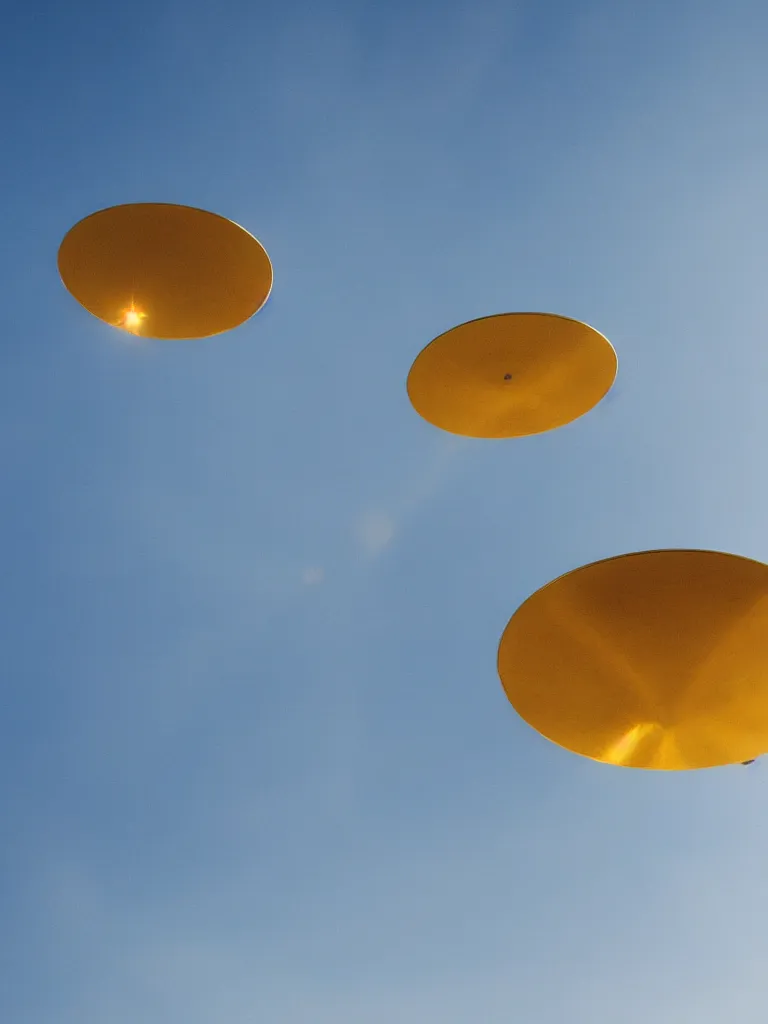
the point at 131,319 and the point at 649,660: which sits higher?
the point at 131,319

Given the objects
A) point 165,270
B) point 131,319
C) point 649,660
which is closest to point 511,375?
point 165,270

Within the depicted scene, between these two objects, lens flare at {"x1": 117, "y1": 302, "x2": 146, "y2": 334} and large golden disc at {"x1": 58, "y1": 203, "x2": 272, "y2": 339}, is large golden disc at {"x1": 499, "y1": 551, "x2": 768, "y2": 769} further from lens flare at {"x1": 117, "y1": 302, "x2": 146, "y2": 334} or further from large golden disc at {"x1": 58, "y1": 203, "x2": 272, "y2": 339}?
lens flare at {"x1": 117, "y1": 302, "x2": 146, "y2": 334}

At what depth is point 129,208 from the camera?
1222cm

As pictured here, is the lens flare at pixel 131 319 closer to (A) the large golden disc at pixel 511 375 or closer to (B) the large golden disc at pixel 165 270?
(B) the large golden disc at pixel 165 270

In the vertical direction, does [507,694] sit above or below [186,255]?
below

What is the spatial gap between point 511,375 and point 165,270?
5245 mm

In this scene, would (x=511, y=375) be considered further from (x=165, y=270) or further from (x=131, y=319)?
(x=131, y=319)

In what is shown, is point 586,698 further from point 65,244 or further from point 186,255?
point 65,244

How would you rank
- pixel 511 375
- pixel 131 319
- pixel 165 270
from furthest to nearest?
pixel 131 319 < pixel 511 375 < pixel 165 270

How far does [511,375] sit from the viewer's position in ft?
44.5

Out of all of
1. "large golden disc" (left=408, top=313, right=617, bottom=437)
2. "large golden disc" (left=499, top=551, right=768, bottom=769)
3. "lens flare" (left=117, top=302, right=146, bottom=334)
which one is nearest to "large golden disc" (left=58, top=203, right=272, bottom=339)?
"lens flare" (left=117, top=302, right=146, bottom=334)

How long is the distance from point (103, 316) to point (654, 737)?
9983 mm

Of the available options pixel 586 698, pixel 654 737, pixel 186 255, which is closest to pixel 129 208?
pixel 186 255

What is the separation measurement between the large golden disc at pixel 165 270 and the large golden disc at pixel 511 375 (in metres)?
2.84
